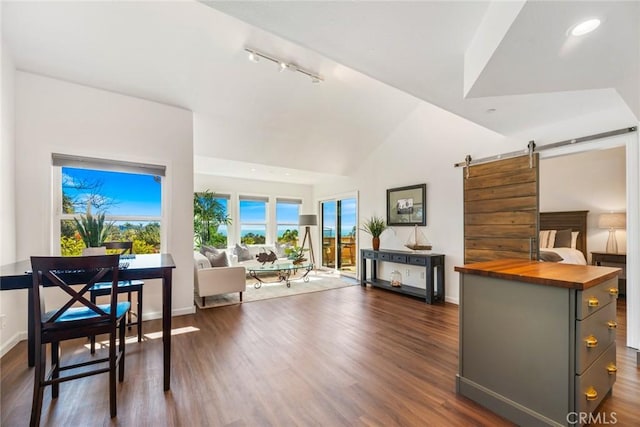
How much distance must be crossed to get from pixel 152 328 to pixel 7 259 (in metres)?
1.53

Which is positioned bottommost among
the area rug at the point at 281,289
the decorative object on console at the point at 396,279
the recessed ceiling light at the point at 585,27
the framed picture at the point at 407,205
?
the area rug at the point at 281,289

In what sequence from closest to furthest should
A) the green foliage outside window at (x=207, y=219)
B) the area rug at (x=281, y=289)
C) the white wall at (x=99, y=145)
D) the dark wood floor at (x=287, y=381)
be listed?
the dark wood floor at (x=287, y=381)
the white wall at (x=99, y=145)
the area rug at (x=281, y=289)
the green foliage outside window at (x=207, y=219)

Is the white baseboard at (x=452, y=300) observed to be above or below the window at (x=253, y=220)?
below

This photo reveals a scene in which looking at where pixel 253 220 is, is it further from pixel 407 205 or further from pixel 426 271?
pixel 426 271

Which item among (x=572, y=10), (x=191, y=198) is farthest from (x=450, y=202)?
(x=191, y=198)

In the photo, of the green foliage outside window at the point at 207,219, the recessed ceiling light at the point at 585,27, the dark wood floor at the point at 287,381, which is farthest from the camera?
the green foliage outside window at the point at 207,219

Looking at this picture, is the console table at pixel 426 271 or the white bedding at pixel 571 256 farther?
the white bedding at pixel 571 256

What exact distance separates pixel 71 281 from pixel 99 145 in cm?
218

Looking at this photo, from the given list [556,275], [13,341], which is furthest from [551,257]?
[13,341]

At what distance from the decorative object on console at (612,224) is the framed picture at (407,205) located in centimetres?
306

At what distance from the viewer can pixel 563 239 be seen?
5.13 m

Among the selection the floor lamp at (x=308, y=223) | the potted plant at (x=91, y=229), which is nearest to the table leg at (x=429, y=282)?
the floor lamp at (x=308, y=223)

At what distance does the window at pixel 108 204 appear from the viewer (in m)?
3.24

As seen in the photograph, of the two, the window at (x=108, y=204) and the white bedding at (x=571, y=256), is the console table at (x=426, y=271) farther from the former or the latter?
the window at (x=108, y=204)
